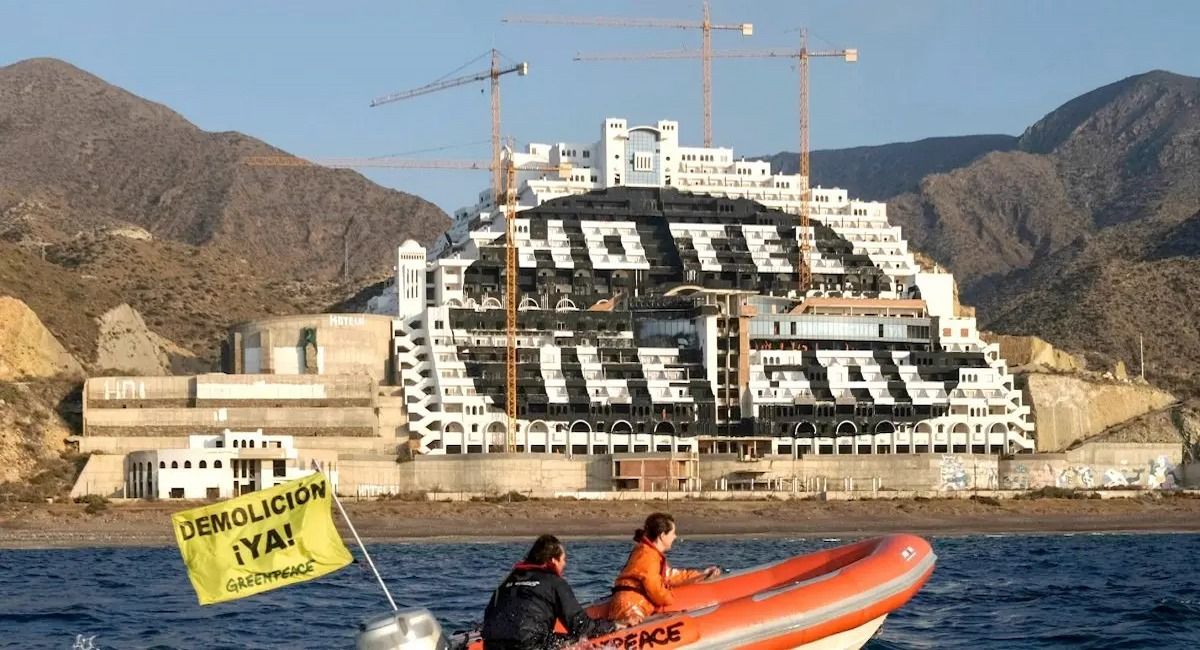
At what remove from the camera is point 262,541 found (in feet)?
90.2

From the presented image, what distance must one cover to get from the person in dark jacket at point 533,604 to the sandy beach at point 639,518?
62.6m

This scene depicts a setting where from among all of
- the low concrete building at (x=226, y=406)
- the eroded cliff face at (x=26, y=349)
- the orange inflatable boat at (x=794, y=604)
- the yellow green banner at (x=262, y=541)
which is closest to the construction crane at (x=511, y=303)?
the low concrete building at (x=226, y=406)

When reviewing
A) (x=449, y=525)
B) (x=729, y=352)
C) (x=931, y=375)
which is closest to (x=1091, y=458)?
(x=931, y=375)

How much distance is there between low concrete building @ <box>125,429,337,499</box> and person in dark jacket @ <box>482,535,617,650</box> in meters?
75.7

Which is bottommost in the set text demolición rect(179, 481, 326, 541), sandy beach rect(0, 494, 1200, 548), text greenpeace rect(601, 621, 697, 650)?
sandy beach rect(0, 494, 1200, 548)

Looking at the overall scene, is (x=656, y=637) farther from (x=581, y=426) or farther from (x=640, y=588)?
(x=581, y=426)

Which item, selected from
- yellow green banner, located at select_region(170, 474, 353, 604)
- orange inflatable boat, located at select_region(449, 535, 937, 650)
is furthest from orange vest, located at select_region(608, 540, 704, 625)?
yellow green banner, located at select_region(170, 474, 353, 604)

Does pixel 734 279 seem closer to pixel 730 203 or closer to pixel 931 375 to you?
pixel 730 203

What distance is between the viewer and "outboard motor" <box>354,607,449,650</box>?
1055 inches

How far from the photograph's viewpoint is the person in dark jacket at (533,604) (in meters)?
26.4

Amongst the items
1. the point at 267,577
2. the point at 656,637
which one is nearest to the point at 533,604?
the point at 656,637

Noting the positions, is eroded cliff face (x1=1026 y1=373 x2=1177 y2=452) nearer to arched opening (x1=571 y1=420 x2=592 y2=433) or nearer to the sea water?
arched opening (x1=571 y1=420 x2=592 y2=433)

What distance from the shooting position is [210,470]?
Result: 10300 centimetres

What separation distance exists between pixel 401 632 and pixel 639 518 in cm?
7393
